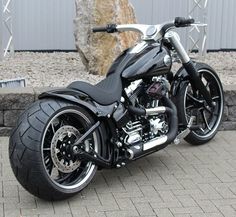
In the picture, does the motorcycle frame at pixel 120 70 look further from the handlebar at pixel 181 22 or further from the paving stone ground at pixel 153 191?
the paving stone ground at pixel 153 191

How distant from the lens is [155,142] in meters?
5.29

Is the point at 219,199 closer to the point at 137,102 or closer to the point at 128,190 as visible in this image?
the point at 128,190

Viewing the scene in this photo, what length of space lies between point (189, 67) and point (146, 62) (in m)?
0.80

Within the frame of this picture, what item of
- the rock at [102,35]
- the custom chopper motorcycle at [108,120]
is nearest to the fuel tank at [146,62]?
the custom chopper motorcycle at [108,120]

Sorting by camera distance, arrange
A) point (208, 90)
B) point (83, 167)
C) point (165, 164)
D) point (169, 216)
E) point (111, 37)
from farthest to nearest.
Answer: point (111, 37) < point (208, 90) < point (165, 164) < point (83, 167) < point (169, 216)

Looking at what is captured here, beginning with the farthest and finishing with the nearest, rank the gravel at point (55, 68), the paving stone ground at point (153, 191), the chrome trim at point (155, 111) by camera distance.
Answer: the gravel at point (55, 68) < the chrome trim at point (155, 111) < the paving stone ground at point (153, 191)

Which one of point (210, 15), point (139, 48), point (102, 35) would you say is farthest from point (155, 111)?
point (210, 15)

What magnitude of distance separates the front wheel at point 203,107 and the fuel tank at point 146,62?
2.16 ft

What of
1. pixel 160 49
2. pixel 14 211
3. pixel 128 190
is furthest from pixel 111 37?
pixel 14 211

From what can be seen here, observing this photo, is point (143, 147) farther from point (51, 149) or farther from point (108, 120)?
point (51, 149)

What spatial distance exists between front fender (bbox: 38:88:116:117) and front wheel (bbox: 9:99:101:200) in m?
0.04

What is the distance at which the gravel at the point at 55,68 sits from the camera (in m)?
7.81

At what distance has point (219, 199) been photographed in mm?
4934

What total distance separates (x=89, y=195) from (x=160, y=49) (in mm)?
1474
